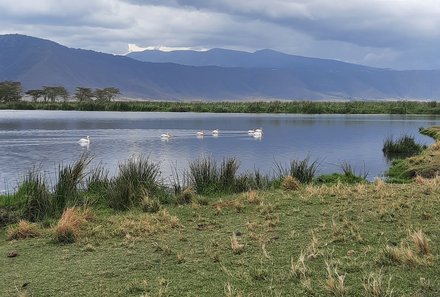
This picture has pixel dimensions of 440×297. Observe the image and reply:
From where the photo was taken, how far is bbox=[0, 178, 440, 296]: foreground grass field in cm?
513

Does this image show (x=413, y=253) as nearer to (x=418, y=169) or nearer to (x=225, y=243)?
(x=225, y=243)

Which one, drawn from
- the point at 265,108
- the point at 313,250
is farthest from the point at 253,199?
the point at 265,108

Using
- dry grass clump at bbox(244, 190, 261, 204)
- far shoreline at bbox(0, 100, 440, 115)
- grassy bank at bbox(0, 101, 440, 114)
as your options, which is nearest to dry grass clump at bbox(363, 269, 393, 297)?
dry grass clump at bbox(244, 190, 261, 204)

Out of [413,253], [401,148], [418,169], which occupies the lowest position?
[401,148]

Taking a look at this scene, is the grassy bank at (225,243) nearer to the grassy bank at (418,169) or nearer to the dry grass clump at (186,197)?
the dry grass clump at (186,197)

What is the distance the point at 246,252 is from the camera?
6305mm

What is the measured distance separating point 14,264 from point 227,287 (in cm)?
303

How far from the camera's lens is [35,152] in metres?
26.0

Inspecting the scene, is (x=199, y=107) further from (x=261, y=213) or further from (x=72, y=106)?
(x=261, y=213)

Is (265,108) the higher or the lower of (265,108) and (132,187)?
the higher

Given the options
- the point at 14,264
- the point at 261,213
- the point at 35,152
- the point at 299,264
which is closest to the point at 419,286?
the point at 299,264

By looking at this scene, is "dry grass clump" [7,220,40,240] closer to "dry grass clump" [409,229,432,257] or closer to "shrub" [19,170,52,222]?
"shrub" [19,170,52,222]

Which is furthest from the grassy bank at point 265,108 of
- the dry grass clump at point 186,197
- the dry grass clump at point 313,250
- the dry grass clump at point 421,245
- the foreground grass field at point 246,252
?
the dry grass clump at point 421,245

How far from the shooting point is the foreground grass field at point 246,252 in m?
5.13
